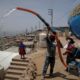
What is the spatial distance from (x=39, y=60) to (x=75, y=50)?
8.28 ft

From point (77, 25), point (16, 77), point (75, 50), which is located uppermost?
point (77, 25)

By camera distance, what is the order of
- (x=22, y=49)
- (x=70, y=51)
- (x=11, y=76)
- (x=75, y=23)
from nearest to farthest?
1. (x=70, y=51)
2. (x=75, y=23)
3. (x=11, y=76)
4. (x=22, y=49)

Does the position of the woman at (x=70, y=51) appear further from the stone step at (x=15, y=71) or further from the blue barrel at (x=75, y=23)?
the stone step at (x=15, y=71)

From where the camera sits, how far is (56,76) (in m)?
9.04

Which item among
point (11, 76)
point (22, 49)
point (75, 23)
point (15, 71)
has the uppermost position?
point (75, 23)

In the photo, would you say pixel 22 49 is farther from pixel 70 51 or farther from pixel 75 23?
pixel 75 23

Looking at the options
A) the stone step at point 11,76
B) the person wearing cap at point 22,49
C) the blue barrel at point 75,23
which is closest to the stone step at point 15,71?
the stone step at point 11,76

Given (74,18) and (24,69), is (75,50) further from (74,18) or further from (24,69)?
(24,69)

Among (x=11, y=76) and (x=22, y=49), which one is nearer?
(x=11, y=76)

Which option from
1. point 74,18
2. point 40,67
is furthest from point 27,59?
point 74,18

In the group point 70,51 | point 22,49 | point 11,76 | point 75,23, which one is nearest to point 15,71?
point 11,76

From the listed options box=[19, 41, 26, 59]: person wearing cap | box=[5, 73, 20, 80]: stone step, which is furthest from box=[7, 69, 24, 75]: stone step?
box=[19, 41, 26, 59]: person wearing cap

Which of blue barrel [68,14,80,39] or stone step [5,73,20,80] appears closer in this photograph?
blue barrel [68,14,80,39]

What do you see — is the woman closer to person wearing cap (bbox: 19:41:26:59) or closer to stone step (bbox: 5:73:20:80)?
stone step (bbox: 5:73:20:80)
